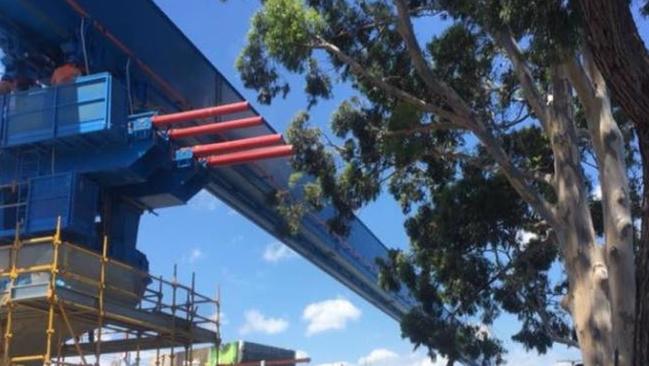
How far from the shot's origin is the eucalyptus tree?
1370cm

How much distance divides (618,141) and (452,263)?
7.79 m

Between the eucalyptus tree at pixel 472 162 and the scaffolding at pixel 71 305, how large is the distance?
429 cm

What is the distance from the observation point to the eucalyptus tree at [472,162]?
1370 centimetres

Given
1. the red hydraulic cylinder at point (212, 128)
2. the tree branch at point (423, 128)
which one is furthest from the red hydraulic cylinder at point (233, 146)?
the tree branch at point (423, 128)

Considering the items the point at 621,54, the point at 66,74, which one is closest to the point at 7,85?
the point at 66,74

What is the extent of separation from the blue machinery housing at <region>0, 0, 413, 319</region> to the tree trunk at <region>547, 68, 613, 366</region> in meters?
9.01

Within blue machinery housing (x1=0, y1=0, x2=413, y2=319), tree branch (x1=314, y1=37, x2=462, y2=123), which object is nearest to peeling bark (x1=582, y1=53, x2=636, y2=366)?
tree branch (x1=314, y1=37, x2=462, y2=123)

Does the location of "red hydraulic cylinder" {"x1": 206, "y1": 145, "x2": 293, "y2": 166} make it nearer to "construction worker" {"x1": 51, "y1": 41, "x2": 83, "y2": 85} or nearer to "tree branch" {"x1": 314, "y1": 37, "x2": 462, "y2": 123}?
"tree branch" {"x1": 314, "y1": 37, "x2": 462, "y2": 123}

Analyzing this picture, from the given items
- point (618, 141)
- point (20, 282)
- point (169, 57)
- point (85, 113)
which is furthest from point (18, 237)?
point (618, 141)

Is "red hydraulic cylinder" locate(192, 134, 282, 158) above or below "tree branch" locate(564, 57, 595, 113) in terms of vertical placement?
above

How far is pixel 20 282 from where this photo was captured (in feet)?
53.7

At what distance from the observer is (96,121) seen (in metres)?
18.8

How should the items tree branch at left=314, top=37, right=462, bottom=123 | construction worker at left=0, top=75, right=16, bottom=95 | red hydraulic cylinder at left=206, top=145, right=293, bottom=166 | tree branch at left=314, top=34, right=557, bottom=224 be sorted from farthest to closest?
red hydraulic cylinder at left=206, top=145, right=293, bottom=166 < construction worker at left=0, top=75, right=16, bottom=95 < tree branch at left=314, top=37, right=462, bottom=123 < tree branch at left=314, top=34, right=557, bottom=224

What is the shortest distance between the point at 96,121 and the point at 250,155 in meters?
3.73
